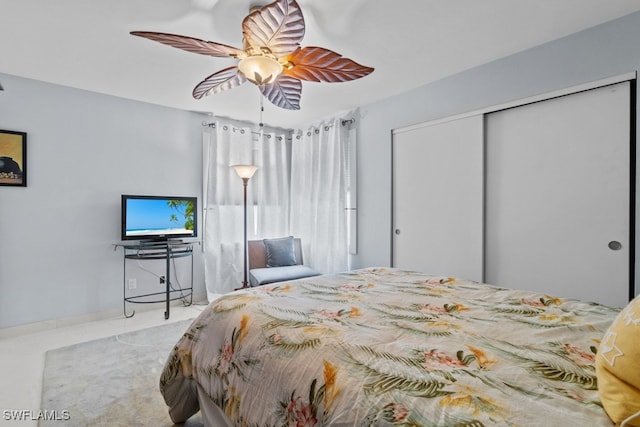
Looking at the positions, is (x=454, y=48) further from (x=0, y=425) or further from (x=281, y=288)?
(x=0, y=425)

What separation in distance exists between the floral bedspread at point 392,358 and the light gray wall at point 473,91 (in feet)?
A: 5.59

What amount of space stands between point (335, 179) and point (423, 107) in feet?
4.48

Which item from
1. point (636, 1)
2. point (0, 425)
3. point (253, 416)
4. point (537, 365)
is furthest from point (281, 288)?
point (636, 1)

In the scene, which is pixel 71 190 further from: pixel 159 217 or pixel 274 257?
pixel 274 257

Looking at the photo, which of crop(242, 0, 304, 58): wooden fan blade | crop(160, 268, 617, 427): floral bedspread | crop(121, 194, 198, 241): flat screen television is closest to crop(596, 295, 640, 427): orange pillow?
crop(160, 268, 617, 427): floral bedspread

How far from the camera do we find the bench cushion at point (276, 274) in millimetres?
3533

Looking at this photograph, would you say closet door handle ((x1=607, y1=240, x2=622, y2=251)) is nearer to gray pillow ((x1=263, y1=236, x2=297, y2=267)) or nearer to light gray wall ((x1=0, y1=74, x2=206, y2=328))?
gray pillow ((x1=263, y1=236, x2=297, y2=267))

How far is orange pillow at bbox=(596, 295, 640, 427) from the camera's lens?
67cm

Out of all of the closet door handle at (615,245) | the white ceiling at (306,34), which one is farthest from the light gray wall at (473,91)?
the closet door handle at (615,245)

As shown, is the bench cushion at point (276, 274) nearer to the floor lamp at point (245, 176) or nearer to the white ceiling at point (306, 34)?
the floor lamp at point (245, 176)

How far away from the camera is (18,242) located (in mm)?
3033

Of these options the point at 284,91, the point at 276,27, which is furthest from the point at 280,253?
the point at 276,27

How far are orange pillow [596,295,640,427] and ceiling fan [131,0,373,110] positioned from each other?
5.59 feet

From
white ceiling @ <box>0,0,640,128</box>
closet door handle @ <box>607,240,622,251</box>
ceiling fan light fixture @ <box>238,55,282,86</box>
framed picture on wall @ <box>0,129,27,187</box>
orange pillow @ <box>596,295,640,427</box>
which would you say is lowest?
orange pillow @ <box>596,295,640,427</box>
